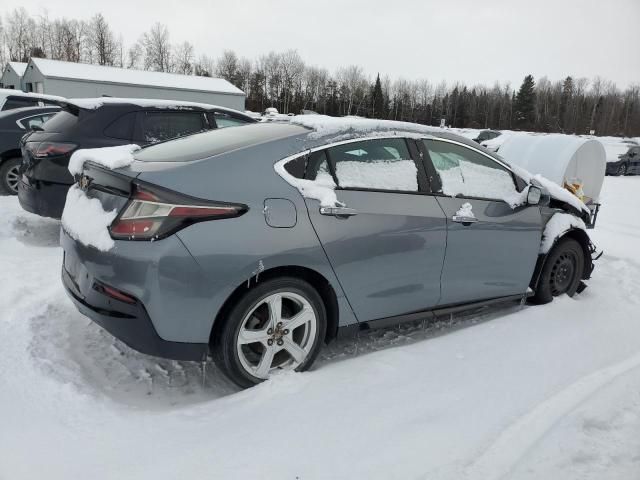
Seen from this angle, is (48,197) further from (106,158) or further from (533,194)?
(533,194)

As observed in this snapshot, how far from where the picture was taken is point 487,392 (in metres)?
2.89

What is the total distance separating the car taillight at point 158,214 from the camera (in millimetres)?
2518

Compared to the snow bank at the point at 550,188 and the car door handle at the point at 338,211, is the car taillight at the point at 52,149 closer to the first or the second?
the car door handle at the point at 338,211

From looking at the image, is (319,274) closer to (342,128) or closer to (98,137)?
(342,128)

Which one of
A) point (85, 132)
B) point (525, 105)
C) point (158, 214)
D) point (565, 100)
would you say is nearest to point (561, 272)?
point (158, 214)

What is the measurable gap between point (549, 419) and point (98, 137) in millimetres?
5179

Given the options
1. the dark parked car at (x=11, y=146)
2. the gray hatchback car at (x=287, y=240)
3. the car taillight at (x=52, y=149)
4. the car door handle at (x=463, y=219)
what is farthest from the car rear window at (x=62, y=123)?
the car door handle at (x=463, y=219)

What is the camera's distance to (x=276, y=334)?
9.42 ft

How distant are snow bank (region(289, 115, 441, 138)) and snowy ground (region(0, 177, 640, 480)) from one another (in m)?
1.49

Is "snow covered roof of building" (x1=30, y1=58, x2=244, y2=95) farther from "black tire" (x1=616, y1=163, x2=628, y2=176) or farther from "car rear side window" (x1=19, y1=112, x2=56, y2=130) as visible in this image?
"car rear side window" (x1=19, y1=112, x2=56, y2=130)

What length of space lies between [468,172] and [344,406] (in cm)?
204

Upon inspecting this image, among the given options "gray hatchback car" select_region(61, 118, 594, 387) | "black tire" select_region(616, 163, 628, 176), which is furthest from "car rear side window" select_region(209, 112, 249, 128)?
"black tire" select_region(616, 163, 628, 176)

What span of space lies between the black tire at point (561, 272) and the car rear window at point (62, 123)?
5.15 metres

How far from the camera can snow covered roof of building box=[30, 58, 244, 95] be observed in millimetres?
37688
